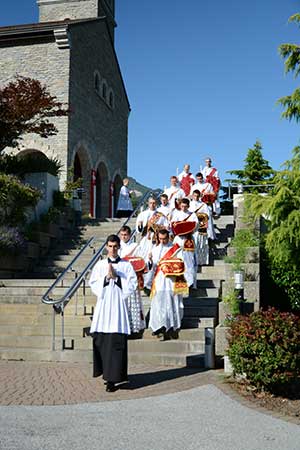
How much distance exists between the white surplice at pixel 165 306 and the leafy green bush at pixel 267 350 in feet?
7.37

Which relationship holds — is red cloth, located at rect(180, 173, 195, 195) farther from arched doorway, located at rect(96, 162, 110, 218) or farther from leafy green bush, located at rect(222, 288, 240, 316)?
arched doorway, located at rect(96, 162, 110, 218)

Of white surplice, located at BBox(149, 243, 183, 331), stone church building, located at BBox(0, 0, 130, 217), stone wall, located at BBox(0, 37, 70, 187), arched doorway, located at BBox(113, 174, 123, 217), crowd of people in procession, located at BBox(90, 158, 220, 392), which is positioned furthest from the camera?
arched doorway, located at BBox(113, 174, 123, 217)

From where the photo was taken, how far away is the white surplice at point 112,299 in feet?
24.6

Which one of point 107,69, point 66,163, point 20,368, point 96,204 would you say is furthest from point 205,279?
point 107,69

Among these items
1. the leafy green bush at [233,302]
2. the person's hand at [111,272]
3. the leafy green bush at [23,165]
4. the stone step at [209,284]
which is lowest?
the leafy green bush at [233,302]

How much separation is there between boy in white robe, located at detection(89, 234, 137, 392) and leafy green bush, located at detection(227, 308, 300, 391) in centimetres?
147

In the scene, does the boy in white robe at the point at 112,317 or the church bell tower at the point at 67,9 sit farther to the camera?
the church bell tower at the point at 67,9

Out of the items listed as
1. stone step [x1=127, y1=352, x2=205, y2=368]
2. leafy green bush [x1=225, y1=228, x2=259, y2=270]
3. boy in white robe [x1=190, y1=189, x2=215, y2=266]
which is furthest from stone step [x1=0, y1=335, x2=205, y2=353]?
boy in white robe [x1=190, y1=189, x2=215, y2=266]

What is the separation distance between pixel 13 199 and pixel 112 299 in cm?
864

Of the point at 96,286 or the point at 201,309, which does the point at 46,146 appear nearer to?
the point at 201,309

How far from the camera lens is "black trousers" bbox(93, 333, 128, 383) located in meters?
7.25

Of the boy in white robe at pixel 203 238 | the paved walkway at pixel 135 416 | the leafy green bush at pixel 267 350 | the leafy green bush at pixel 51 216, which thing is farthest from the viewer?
the leafy green bush at pixel 51 216

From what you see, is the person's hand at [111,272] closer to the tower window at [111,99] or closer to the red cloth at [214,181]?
the red cloth at [214,181]

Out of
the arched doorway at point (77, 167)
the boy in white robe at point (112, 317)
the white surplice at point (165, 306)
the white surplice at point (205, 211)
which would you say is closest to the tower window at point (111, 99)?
the arched doorway at point (77, 167)
